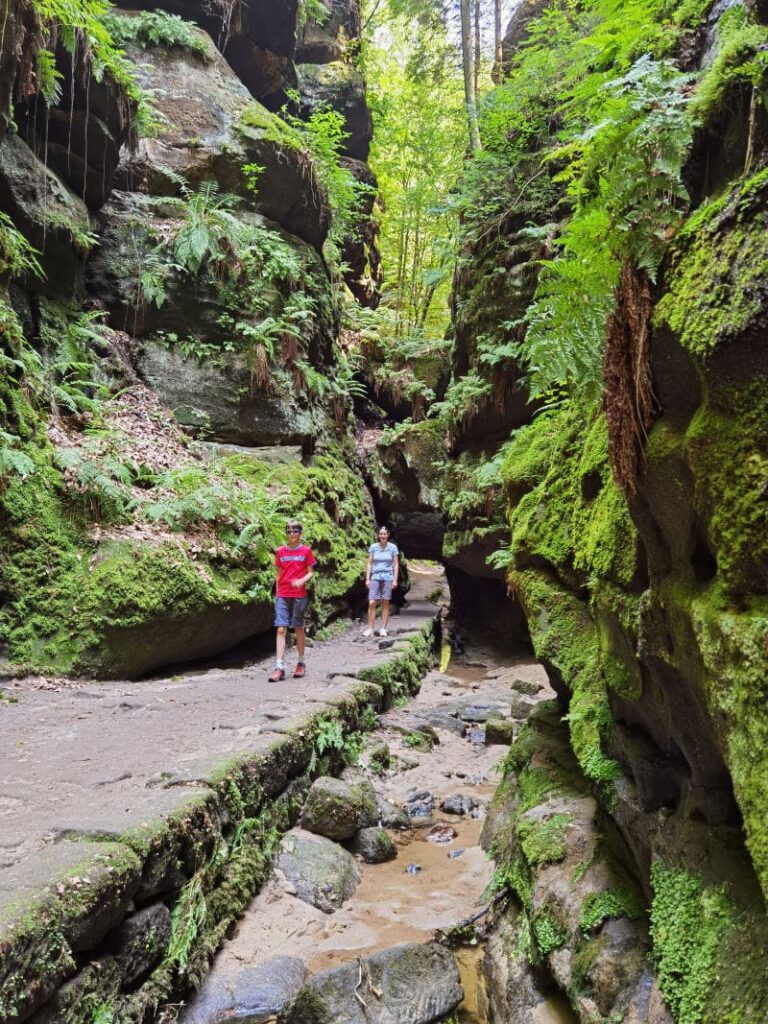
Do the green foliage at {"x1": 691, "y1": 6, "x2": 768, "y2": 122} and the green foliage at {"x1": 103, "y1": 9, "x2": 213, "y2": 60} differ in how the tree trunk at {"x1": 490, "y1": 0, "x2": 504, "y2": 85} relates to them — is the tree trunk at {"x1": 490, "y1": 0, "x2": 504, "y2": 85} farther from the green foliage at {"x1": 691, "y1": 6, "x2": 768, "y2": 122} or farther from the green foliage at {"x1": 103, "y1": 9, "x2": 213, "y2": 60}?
the green foliage at {"x1": 691, "y1": 6, "x2": 768, "y2": 122}

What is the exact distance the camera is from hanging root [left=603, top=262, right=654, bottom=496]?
2.48m

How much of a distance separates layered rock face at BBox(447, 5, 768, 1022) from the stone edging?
69.9 inches

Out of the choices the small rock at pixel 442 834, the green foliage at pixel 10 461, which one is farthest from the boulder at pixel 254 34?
the small rock at pixel 442 834

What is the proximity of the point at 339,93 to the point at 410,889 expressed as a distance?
78.2 ft

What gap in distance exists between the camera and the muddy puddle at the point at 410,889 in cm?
381

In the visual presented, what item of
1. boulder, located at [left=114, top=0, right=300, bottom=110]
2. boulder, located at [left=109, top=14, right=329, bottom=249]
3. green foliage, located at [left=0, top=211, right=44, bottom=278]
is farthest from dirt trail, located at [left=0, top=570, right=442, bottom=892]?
boulder, located at [left=114, top=0, right=300, bottom=110]

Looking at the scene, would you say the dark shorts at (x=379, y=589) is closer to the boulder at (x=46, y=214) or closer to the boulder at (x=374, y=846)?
the boulder at (x=374, y=846)

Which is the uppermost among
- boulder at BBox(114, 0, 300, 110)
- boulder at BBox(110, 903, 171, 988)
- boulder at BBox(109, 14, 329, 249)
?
boulder at BBox(114, 0, 300, 110)

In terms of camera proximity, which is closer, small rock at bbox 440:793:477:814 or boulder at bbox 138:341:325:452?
small rock at bbox 440:793:477:814

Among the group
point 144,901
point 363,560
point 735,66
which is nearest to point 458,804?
point 144,901

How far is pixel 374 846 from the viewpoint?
534 cm

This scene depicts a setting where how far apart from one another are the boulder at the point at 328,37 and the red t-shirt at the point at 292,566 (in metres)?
20.8

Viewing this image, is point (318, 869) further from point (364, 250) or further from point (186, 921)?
point (364, 250)

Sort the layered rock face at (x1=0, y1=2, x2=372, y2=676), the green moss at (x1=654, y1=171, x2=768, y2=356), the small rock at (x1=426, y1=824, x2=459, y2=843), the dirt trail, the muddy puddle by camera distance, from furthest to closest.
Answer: the layered rock face at (x1=0, y1=2, x2=372, y2=676)
the small rock at (x1=426, y1=824, x2=459, y2=843)
the muddy puddle
the dirt trail
the green moss at (x1=654, y1=171, x2=768, y2=356)
